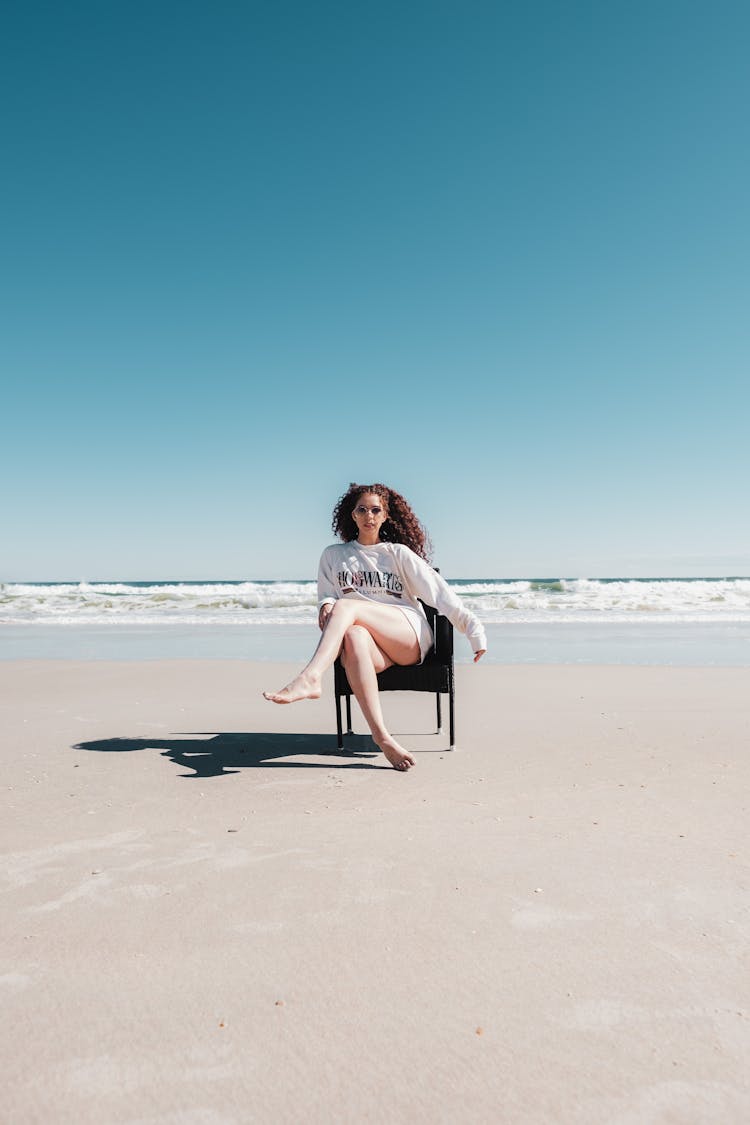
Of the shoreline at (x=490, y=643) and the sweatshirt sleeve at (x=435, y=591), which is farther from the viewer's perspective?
the shoreline at (x=490, y=643)

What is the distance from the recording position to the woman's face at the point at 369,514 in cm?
433

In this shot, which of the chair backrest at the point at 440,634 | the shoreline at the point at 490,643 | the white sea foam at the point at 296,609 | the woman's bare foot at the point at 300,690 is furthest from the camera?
the white sea foam at the point at 296,609

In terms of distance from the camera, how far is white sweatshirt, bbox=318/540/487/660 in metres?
4.25

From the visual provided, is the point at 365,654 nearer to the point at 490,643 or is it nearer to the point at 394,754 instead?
the point at 394,754

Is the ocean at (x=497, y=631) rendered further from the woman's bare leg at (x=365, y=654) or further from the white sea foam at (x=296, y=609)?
the woman's bare leg at (x=365, y=654)

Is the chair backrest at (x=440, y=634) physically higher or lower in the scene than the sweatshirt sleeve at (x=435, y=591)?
lower

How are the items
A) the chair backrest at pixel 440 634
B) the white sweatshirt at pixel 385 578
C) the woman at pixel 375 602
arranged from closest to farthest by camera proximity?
the woman at pixel 375 602 → the chair backrest at pixel 440 634 → the white sweatshirt at pixel 385 578

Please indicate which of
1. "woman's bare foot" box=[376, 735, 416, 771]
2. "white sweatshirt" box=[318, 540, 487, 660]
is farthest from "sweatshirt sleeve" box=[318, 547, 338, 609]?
"woman's bare foot" box=[376, 735, 416, 771]

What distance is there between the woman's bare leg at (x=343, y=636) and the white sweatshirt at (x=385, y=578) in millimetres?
183

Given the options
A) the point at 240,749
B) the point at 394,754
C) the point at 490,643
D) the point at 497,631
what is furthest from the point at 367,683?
the point at 497,631

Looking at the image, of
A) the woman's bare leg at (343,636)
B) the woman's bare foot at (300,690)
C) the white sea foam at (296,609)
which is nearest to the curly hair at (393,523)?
the woman's bare leg at (343,636)

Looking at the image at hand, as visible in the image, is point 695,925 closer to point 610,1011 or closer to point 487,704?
point 610,1011

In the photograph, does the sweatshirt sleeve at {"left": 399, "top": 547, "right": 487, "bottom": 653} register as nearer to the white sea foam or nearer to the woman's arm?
the woman's arm

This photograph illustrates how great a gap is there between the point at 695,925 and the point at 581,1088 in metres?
0.72
